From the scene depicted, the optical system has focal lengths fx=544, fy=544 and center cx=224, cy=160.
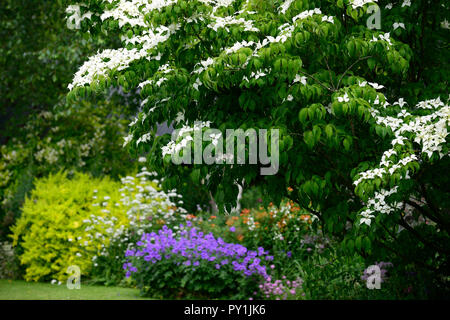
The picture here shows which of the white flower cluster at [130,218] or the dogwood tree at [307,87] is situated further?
the white flower cluster at [130,218]

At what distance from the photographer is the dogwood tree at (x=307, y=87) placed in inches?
147

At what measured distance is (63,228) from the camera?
971 cm

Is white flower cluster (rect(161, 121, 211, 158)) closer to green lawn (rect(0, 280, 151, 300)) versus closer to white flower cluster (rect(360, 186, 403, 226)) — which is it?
white flower cluster (rect(360, 186, 403, 226))

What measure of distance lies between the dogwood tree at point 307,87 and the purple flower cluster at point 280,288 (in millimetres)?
2634

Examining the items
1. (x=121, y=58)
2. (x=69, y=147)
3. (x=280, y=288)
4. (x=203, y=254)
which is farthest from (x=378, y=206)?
(x=69, y=147)

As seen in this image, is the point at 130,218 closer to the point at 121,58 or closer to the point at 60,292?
the point at 60,292

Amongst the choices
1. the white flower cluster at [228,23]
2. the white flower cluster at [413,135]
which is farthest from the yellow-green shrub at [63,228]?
the white flower cluster at [413,135]

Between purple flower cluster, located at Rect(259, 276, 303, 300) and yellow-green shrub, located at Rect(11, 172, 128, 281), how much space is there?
3.30 metres

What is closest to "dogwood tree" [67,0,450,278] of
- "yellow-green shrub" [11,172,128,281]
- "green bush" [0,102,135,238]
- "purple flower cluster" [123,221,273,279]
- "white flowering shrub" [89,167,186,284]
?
"purple flower cluster" [123,221,273,279]

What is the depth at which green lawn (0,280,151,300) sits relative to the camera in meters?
8.18

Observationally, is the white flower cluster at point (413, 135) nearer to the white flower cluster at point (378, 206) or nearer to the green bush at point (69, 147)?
the white flower cluster at point (378, 206)

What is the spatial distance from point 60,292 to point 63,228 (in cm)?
139

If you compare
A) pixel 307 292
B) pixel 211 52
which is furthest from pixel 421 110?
pixel 307 292
